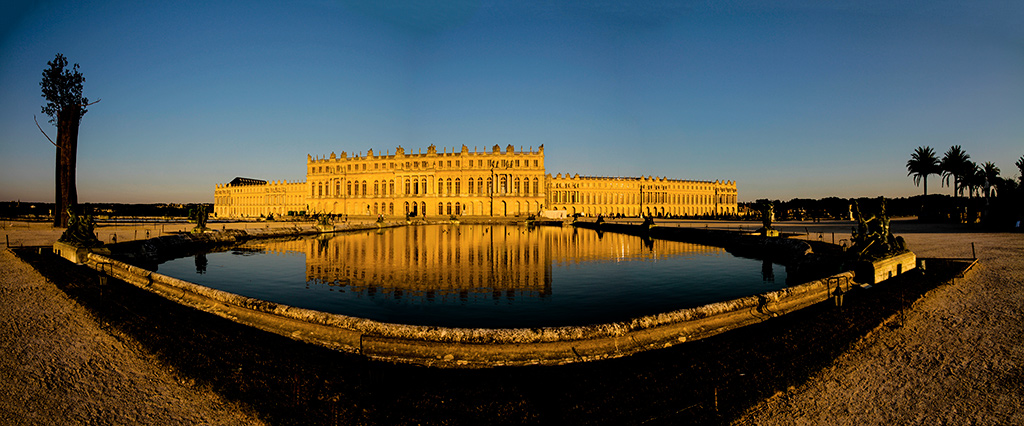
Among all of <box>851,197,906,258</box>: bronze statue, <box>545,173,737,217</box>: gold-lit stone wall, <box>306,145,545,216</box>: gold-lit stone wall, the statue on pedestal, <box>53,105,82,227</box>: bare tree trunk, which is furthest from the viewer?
<box>545,173,737,217</box>: gold-lit stone wall

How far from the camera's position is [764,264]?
17.5 metres

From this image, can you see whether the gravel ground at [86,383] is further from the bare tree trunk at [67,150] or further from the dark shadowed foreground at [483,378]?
the bare tree trunk at [67,150]

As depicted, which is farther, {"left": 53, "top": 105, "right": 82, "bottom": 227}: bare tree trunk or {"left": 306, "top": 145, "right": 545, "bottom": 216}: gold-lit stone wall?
{"left": 306, "top": 145, "right": 545, "bottom": 216}: gold-lit stone wall

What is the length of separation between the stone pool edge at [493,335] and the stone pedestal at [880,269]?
4.43 metres

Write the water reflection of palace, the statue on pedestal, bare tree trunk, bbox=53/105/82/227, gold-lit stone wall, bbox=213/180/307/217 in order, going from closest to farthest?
the water reflection of palace
the statue on pedestal
bare tree trunk, bbox=53/105/82/227
gold-lit stone wall, bbox=213/180/307/217

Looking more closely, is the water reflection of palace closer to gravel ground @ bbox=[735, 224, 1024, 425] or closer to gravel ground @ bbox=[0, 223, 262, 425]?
gravel ground @ bbox=[0, 223, 262, 425]

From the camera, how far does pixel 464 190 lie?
7744cm

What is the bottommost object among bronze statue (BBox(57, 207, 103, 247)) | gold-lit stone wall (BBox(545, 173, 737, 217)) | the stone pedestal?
the stone pedestal

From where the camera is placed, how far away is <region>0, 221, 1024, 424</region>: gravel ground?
4.03m

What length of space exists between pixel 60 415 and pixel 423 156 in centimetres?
7660

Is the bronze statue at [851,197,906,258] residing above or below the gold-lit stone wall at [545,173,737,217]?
below

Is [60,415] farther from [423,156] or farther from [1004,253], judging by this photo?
[423,156]

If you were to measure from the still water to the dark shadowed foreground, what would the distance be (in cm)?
276

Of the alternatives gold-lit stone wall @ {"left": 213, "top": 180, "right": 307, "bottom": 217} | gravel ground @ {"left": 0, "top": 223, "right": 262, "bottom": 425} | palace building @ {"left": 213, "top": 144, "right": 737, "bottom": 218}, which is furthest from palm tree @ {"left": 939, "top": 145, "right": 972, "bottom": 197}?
gold-lit stone wall @ {"left": 213, "top": 180, "right": 307, "bottom": 217}
